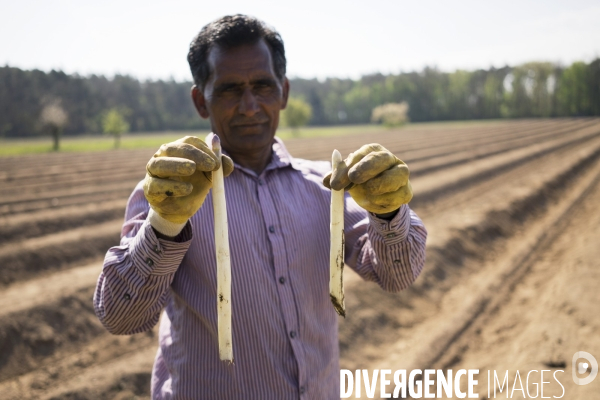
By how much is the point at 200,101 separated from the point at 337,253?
102 centimetres

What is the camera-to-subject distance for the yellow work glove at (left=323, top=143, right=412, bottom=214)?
1423mm

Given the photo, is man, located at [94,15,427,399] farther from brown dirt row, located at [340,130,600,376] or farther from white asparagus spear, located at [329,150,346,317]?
brown dirt row, located at [340,130,600,376]

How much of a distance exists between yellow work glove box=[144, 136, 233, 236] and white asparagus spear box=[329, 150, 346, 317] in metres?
0.40

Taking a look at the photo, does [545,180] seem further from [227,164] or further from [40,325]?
[227,164]

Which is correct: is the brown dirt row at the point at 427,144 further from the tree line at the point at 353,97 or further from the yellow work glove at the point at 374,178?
the tree line at the point at 353,97

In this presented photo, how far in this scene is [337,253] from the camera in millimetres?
1499

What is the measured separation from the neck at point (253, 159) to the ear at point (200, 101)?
0.23 m

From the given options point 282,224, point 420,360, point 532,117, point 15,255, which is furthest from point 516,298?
point 532,117

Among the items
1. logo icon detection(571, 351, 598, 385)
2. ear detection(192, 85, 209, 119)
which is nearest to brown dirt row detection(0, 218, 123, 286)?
ear detection(192, 85, 209, 119)

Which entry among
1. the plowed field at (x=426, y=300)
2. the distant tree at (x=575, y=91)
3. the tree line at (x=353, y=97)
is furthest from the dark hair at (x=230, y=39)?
the distant tree at (x=575, y=91)

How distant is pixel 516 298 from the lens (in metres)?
6.44

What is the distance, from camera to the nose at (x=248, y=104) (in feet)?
6.06

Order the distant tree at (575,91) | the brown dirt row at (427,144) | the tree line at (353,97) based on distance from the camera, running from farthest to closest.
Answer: the distant tree at (575,91) → the tree line at (353,97) → the brown dirt row at (427,144)

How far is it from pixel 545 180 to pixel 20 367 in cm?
→ 1325
